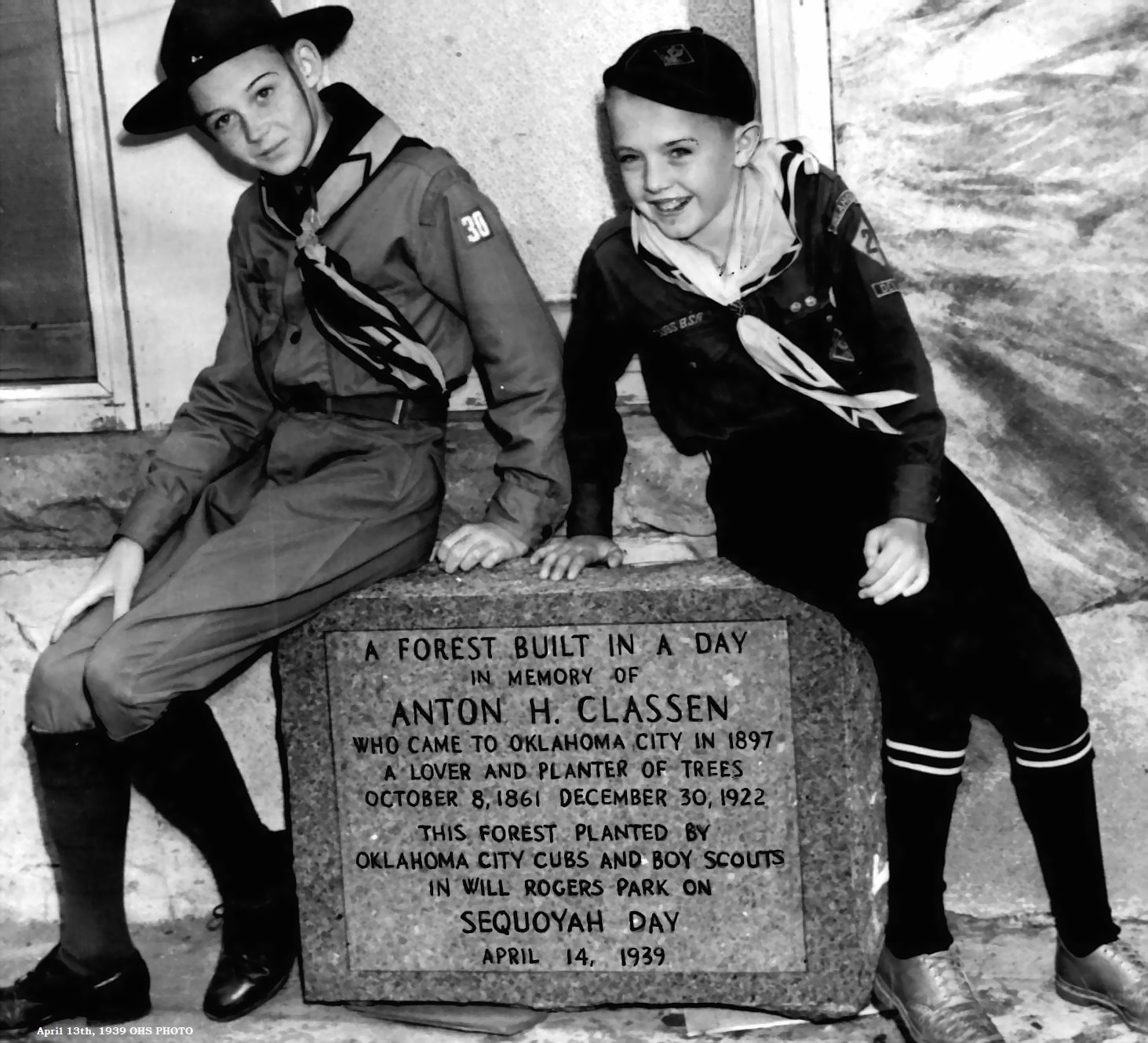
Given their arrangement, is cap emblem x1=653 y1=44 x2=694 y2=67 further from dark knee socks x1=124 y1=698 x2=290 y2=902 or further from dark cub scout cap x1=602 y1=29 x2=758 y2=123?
dark knee socks x1=124 y1=698 x2=290 y2=902

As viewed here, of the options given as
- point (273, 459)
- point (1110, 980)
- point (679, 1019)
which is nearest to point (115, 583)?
point (273, 459)

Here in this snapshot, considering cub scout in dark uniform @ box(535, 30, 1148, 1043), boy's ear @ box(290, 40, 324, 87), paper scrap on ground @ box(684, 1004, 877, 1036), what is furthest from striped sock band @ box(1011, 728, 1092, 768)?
boy's ear @ box(290, 40, 324, 87)

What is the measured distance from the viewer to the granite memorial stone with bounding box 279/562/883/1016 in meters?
2.83

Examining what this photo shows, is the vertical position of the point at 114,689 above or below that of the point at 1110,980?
above

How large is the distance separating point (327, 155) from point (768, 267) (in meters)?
0.87

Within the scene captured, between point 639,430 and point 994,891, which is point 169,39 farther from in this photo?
point 994,891

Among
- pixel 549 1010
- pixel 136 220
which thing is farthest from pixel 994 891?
pixel 136 220

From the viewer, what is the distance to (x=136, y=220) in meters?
3.31

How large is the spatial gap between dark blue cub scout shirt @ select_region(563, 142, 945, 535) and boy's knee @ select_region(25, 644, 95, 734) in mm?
978

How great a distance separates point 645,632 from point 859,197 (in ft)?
3.25

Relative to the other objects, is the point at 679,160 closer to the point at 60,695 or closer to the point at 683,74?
the point at 683,74

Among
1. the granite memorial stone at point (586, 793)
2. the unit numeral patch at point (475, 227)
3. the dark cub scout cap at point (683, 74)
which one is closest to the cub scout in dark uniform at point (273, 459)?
the unit numeral patch at point (475, 227)

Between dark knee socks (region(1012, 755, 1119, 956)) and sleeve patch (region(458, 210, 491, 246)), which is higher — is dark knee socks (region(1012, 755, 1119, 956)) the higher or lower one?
the lower one

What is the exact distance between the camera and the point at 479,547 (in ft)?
9.70
